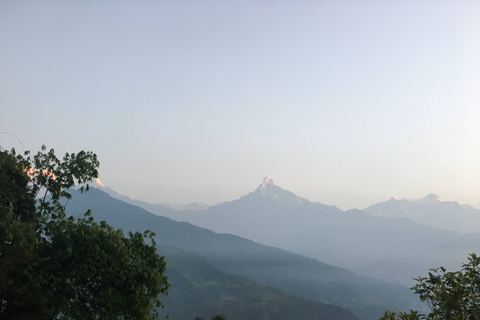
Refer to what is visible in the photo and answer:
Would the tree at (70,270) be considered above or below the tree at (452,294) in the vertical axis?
below

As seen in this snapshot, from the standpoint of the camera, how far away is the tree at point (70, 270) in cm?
2061

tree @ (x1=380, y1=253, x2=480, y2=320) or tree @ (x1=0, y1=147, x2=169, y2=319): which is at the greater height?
tree @ (x1=380, y1=253, x2=480, y2=320)

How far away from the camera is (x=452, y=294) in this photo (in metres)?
16.5

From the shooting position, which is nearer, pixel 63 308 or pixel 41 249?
pixel 63 308

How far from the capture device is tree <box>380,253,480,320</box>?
16.0 meters

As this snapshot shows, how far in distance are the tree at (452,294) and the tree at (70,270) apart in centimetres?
1357

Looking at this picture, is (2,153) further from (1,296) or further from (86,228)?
(1,296)

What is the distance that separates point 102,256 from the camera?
22.8 meters

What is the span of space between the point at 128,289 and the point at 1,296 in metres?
6.24

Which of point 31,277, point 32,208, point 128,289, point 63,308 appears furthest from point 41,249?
point 32,208

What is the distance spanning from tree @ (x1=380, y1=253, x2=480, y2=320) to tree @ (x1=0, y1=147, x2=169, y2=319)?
13.6 metres

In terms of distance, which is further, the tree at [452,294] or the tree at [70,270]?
the tree at [70,270]

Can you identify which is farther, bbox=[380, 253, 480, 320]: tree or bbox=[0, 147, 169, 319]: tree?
bbox=[0, 147, 169, 319]: tree

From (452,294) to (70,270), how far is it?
61.0ft
